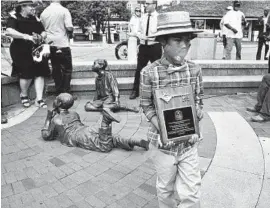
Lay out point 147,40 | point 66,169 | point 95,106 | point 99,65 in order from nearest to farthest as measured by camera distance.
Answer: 1. point 66,169
2. point 99,65
3. point 95,106
4. point 147,40

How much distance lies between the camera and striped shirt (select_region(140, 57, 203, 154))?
6.62ft

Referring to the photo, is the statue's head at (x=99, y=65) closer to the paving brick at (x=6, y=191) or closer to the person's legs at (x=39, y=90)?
the person's legs at (x=39, y=90)

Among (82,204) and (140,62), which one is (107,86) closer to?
(140,62)

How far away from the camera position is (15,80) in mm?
5586

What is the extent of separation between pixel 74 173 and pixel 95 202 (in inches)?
24.1

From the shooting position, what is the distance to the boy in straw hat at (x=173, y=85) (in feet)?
6.47

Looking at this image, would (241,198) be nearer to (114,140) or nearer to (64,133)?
(114,140)

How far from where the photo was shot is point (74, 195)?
9.12 feet

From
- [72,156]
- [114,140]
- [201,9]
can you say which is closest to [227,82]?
[114,140]

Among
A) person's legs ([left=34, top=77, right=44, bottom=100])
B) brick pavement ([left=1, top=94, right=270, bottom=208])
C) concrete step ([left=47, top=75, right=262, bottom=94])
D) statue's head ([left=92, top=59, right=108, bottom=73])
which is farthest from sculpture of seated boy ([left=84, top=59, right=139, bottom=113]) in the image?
concrete step ([left=47, top=75, right=262, bottom=94])

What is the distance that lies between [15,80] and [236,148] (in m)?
4.18

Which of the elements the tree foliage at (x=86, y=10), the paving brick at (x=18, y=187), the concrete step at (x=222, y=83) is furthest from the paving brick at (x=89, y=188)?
the tree foliage at (x=86, y=10)

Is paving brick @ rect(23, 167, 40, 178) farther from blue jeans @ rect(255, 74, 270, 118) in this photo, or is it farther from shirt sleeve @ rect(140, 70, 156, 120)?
blue jeans @ rect(255, 74, 270, 118)

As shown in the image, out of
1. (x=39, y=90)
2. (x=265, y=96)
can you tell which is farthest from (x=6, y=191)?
(x=265, y=96)
